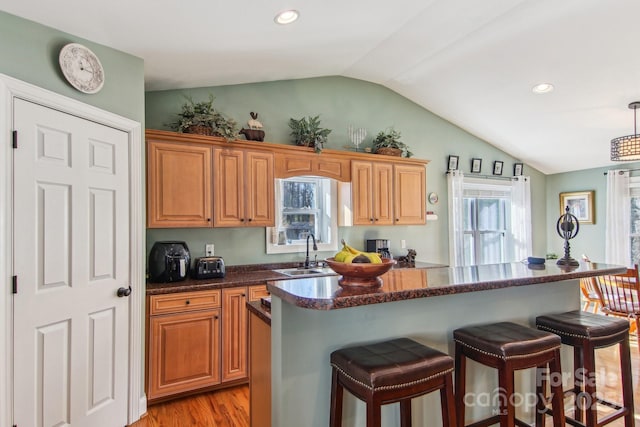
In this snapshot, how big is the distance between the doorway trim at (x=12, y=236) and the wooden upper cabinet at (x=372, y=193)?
219 cm

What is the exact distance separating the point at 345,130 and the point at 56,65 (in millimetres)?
2903

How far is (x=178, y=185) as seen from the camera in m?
2.99

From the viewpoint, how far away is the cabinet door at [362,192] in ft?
13.0

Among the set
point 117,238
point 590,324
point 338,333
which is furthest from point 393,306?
point 117,238

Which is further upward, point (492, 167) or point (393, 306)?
point (492, 167)

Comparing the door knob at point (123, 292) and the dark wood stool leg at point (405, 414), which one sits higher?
the door knob at point (123, 292)

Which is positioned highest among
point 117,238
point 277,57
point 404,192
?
point 277,57

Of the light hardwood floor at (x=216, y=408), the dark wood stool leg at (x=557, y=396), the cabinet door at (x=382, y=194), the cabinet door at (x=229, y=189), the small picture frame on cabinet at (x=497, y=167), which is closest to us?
the dark wood stool leg at (x=557, y=396)

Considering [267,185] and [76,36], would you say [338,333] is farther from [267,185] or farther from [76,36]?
[76,36]

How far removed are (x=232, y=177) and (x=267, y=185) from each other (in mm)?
348

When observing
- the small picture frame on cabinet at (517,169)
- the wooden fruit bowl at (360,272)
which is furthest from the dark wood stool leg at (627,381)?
the small picture frame on cabinet at (517,169)

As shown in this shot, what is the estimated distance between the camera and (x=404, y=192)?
14.0ft

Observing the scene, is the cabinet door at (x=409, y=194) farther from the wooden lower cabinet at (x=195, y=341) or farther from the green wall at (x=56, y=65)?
the green wall at (x=56, y=65)

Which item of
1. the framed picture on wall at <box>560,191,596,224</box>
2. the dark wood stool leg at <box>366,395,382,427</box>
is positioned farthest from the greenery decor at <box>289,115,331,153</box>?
the framed picture on wall at <box>560,191,596,224</box>
